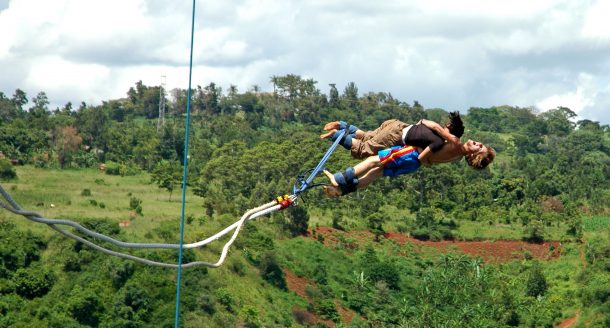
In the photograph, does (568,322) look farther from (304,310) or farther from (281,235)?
(281,235)

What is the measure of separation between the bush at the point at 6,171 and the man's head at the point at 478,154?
120 feet

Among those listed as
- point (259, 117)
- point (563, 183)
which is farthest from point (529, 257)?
point (259, 117)

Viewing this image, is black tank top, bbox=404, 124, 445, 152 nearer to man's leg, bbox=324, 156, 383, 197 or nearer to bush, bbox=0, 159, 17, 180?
man's leg, bbox=324, 156, 383, 197

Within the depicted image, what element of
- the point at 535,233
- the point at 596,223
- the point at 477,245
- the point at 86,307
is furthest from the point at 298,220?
the point at 86,307

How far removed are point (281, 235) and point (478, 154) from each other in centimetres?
3612

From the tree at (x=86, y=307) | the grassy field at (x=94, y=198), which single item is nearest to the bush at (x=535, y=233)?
the grassy field at (x=94, y=198)

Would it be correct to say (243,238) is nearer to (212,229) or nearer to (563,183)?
(212,229)

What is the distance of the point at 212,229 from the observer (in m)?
37.1

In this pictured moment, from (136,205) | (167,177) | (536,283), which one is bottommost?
(536,283)

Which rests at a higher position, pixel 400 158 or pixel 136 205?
pixel 400 158

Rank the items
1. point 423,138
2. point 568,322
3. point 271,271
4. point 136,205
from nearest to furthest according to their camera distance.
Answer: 1. point 423,138
2. point 271,271
3. point 568,322
4. point 136,205

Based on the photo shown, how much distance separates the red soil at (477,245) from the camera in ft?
141

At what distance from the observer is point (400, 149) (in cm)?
599

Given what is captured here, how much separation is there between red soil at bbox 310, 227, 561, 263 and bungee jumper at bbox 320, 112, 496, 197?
36.3 m
